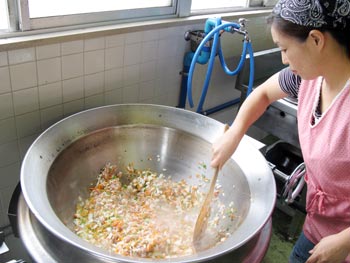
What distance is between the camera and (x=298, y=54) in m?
0.90

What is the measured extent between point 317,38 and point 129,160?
987mm

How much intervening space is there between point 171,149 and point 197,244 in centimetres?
46

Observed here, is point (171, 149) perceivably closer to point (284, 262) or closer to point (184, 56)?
point (184, 56)

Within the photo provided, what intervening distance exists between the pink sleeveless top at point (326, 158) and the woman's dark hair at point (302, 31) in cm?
13

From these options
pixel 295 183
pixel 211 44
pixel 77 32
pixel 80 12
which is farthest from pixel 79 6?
pixel 295 183

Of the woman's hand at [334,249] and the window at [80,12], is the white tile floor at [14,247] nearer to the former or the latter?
the window at [80,12]

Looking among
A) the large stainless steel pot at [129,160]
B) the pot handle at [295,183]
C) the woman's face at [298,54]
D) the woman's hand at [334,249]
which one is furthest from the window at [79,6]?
the woman's hand at [334,249]

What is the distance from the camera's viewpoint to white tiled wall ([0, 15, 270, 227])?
1347mm

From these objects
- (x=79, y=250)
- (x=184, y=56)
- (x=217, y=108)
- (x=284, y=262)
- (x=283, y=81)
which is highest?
(x=283, y=81)

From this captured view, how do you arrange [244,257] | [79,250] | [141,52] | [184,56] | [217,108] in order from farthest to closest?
[217,108] → [184,56] → [141,52] → [244,257] → [79,250]

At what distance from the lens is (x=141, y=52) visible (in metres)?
1.72

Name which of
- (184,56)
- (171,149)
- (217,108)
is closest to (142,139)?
(171,149)

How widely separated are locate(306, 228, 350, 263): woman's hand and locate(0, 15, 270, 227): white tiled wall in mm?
1161

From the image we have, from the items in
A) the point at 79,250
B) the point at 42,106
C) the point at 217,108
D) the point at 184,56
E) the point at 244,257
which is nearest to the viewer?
the point at 79,250
